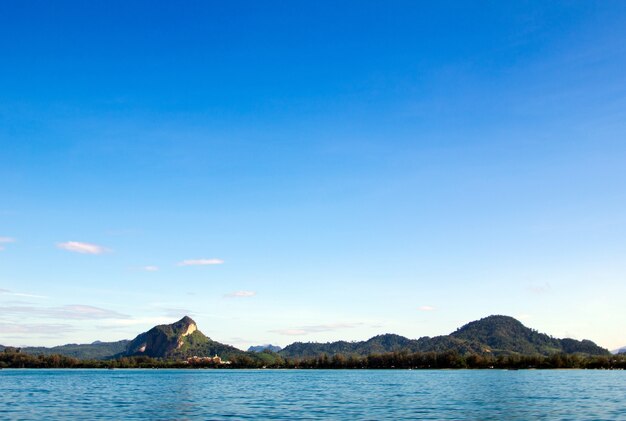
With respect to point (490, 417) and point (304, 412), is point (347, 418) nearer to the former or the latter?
point (304, 412)

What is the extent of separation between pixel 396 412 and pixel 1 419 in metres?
52.6

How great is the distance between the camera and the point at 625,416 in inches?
2982

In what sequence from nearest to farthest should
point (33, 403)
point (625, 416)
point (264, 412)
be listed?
point (625, 416), point (264, 412), point (33, 403)

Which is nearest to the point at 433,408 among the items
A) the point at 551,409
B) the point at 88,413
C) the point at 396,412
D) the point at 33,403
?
the point at 396,412

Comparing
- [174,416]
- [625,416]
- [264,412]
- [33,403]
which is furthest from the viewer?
[33,403]

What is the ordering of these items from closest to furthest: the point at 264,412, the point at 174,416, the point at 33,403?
the point at 174,416, the point at 264,412, the point at 33,403

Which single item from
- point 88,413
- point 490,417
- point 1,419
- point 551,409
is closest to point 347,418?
point 490,417

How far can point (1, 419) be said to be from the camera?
77250mm

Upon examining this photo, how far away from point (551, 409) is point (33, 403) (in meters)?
85.2

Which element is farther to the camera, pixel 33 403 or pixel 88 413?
pixel 33 403

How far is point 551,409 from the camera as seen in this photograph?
3418 inches

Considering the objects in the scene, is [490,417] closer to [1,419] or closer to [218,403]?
[218,403]

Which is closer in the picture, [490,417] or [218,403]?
[490,417]

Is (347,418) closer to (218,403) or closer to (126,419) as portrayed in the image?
(126,419)
